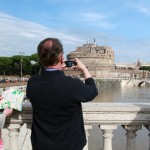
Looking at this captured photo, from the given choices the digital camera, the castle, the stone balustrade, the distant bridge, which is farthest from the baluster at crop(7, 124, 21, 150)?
the castle

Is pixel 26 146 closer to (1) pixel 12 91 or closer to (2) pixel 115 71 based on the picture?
(1) pixel 12 91

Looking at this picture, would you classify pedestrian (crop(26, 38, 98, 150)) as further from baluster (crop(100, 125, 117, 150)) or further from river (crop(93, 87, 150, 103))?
river (crop(93, 87, 150, 103))

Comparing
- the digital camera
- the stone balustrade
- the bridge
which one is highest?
the digital camera

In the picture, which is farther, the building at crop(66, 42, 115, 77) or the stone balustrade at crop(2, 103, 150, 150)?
the building at crop(66, 42, 115, 77)

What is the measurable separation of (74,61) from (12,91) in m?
0.94

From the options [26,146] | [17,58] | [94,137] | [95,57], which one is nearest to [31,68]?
[17,58]

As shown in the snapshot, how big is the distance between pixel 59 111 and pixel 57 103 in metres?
0.08

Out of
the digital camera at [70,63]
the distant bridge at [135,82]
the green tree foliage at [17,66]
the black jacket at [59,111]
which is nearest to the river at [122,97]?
the green tree foliage at [17,66]

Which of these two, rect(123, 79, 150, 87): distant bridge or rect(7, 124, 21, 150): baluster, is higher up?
rect(7, 124, 21, 150): baluster

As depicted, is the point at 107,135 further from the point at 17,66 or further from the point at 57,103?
the point at 17,66

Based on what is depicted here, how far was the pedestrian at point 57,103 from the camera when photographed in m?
3.21

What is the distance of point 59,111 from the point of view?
127 inches

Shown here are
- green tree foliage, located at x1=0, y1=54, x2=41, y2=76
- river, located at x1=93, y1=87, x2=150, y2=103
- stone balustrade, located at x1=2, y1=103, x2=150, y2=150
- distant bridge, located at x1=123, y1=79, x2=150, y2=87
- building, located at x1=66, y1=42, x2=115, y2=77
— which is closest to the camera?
stone balustrade, located at x1=2, y1=103, x2=150, y2=150

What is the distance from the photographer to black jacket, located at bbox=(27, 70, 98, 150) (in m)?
3.21
